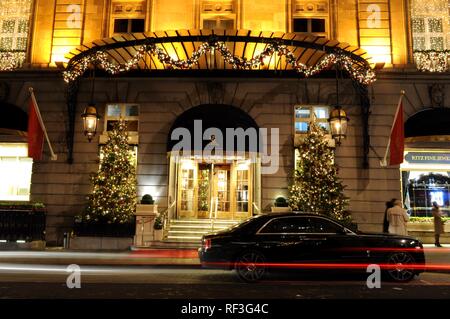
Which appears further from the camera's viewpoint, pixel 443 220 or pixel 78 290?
pixel 443 220

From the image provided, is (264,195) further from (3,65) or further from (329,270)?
(3,65)

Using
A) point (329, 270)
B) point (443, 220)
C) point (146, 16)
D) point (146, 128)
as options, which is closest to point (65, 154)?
point (146, 128)

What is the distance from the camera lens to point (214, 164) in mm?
18234

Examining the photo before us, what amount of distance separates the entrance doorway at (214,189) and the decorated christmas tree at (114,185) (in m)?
2.47

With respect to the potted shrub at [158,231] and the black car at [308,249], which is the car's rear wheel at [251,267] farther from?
the potted shrub at [158,231]

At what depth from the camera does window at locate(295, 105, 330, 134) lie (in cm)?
1752

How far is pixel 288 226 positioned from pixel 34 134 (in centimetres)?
1165

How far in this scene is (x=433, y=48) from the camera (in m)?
18.0

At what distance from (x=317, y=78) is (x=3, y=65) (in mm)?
14190

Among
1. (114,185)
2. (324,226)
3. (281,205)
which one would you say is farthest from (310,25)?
(324,226)

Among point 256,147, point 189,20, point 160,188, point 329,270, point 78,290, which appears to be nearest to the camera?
point 78,290

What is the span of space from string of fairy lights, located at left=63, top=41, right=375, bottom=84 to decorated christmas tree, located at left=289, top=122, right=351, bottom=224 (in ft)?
8.31

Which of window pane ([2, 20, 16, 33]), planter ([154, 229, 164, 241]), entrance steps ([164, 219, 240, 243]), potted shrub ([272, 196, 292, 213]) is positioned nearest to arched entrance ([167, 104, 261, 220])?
entrance steps ([164, 219, 240, 243])

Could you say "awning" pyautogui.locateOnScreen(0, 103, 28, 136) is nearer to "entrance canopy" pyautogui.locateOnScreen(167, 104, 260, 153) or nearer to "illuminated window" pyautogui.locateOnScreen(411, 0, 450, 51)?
"entrance canopy" pyautogui.locateOnScreen(167, 104, 260, 153)
